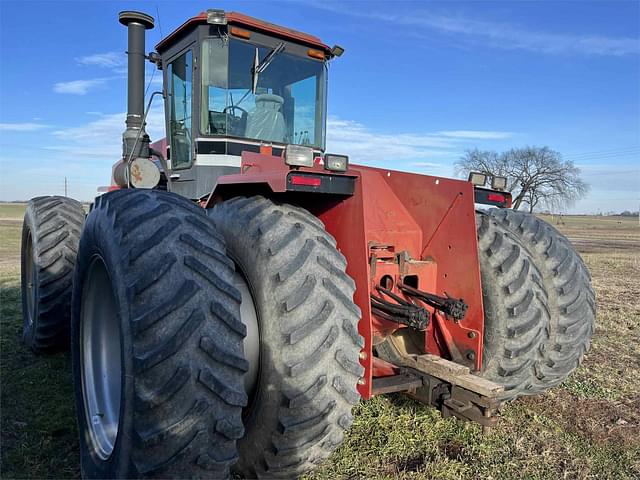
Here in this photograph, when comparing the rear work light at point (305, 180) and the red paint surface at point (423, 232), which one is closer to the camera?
the rear work light at point (305, 180)

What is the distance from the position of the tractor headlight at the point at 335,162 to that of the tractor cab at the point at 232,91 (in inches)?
66.0

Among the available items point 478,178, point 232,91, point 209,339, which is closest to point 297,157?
point 209,339

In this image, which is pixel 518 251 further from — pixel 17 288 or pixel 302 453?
pixel 17 288

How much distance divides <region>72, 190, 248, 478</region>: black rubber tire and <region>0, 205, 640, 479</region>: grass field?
132 centimetres

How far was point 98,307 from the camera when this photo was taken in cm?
299

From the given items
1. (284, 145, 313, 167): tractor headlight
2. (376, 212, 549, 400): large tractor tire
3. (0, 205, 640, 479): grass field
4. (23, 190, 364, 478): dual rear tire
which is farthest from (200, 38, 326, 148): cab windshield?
(0, 205, 640, 479): grass field

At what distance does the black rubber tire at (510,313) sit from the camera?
11.4ft

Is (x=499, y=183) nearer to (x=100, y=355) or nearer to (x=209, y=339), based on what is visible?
(x=209, y=339)

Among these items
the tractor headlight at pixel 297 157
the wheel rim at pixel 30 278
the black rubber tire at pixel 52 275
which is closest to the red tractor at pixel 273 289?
the tractor headlight at pixel 297 157

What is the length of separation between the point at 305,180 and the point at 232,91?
1.97 meters

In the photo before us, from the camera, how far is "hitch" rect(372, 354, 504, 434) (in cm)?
304

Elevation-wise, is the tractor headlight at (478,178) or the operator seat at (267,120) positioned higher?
the operator seat at (267,120)

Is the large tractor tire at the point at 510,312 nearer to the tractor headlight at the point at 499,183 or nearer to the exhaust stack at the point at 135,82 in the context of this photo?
the tractor headlight at the point at 499,183

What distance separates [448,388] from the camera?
329cm
